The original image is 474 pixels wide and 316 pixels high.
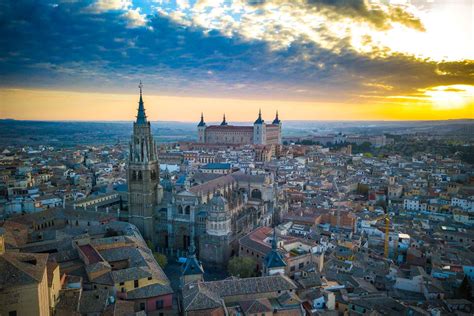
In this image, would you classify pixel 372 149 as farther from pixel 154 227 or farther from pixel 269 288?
pixel 269 288

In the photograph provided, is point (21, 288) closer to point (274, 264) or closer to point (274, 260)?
point (274, 264)

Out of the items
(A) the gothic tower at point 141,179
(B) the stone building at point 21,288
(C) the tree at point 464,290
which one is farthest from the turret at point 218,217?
(C) the tree at point 464,290

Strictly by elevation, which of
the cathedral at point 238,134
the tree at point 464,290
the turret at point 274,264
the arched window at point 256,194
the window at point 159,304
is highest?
the cathedral at point 238,134

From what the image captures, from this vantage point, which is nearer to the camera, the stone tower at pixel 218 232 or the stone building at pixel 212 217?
the stone tower at pixel 218 232

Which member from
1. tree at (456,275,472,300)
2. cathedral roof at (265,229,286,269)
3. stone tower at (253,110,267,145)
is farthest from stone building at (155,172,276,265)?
stone tower at (253,110,267,145)

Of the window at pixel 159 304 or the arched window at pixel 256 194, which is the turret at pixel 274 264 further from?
the arched window at pixel 256 194
